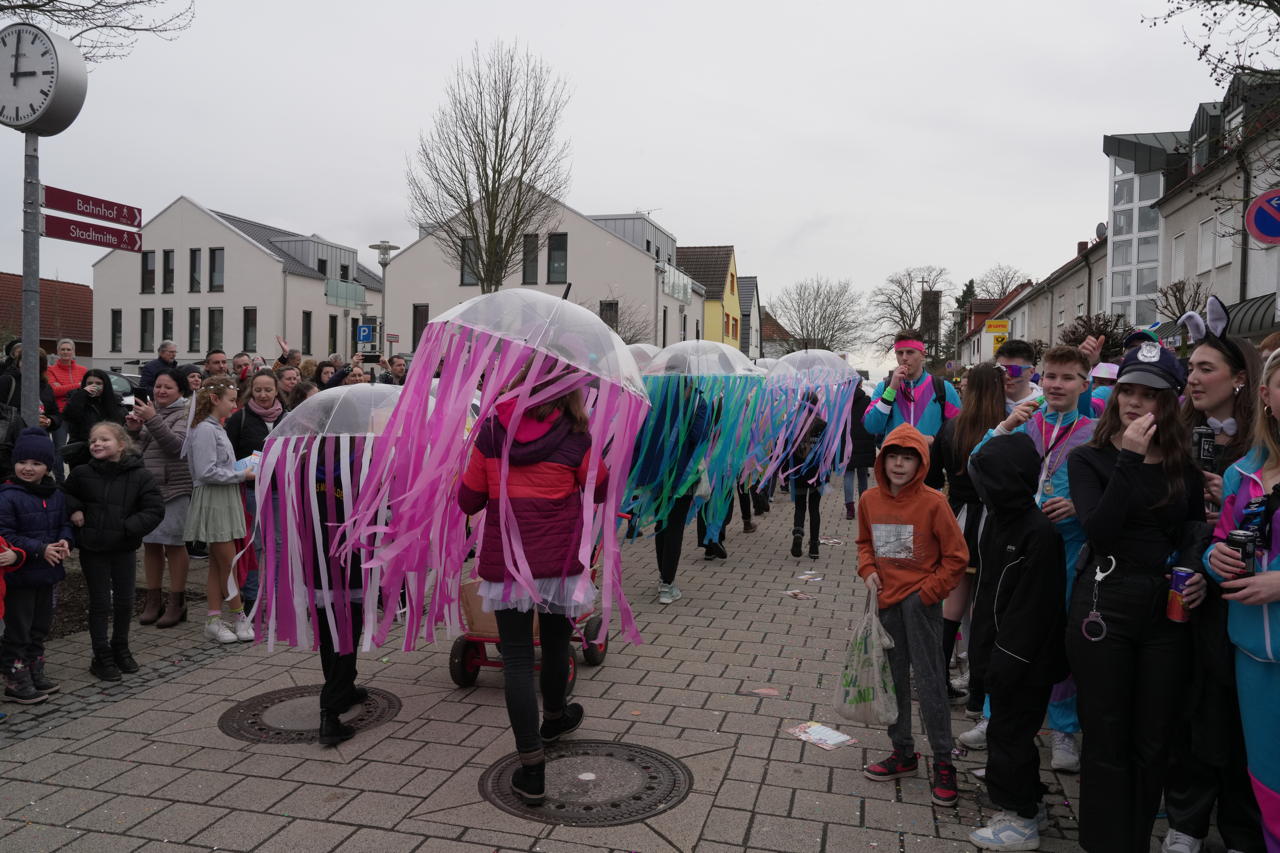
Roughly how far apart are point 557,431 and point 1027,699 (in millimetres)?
2123

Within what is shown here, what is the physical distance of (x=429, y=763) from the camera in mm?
4043

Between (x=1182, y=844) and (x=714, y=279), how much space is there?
49071 mm

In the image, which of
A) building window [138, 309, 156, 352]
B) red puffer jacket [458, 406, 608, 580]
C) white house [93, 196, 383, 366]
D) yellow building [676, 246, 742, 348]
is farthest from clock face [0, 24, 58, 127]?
yellow building [676, 246, 742, 348]

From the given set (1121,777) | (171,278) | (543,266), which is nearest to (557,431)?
(1121,777)

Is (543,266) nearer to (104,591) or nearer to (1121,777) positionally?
(104,591)

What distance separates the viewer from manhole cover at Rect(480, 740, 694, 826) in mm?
3590

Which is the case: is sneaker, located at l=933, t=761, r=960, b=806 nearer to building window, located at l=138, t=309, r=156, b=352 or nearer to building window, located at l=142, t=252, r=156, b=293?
building window, located at l=138, t=309, r=156, b=352

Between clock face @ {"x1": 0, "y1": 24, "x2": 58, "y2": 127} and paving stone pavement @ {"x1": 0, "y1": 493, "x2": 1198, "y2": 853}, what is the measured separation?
11.3 feet

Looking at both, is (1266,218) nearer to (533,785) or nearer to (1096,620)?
(1096,620)

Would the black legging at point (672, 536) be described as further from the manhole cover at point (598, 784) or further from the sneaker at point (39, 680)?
the sneaker at point (39, 680)

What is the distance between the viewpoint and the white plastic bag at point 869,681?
3.78 metres

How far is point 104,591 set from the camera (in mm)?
5184

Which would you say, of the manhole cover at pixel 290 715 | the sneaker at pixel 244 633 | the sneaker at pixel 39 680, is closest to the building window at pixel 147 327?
the sneaker at pixel 244 633

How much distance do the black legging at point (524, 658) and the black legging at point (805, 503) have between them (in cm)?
542
